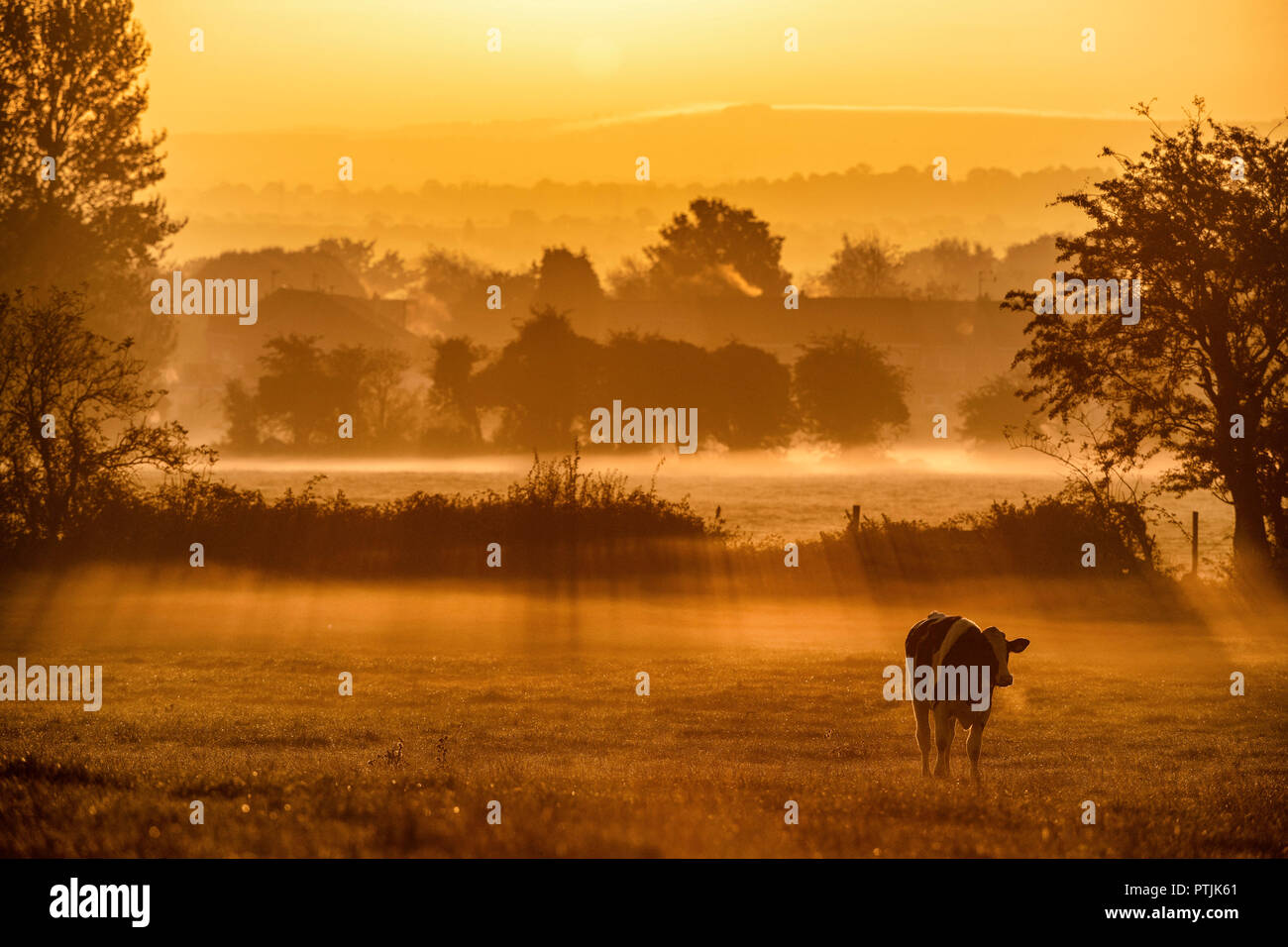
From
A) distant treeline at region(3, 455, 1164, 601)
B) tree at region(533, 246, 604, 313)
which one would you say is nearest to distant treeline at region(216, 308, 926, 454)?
tree at region(533, 246, 604, 313)

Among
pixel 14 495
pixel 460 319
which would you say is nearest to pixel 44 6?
pixel 14 495

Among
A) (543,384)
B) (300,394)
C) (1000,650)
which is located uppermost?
(543,384)

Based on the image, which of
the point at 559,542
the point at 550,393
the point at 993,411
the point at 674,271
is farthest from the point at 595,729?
the point at 674,271

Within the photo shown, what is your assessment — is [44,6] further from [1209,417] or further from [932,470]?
[932,470]

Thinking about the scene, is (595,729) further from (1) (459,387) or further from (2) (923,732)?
(1) (459,387)

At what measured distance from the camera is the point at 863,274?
190750 mm

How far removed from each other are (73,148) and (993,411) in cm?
7890

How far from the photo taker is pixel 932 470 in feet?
393

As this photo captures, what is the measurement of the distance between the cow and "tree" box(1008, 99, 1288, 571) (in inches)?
947

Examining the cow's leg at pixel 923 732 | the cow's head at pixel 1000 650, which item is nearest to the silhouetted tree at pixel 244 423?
the cow's leg at pixel 923 732

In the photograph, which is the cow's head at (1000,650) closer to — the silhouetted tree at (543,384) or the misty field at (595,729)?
the misty field at (595,729)

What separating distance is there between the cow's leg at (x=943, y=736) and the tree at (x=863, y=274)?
577 ft

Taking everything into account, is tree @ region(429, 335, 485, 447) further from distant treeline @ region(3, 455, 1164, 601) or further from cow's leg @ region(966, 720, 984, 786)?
cow's leg @ region(966, 720, 984, 786)

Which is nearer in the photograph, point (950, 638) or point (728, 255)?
point (950, 638)
